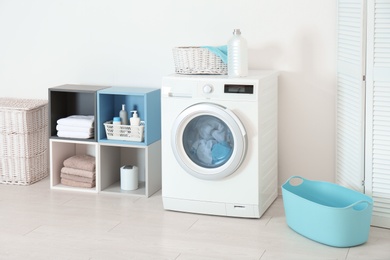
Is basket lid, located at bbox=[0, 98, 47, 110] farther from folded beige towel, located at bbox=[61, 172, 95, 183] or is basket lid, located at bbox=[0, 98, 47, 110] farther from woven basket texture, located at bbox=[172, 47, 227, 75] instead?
woven basket texture, located at bbox=[172, 47, 227, 75]

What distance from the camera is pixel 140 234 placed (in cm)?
364

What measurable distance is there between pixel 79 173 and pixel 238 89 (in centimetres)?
134

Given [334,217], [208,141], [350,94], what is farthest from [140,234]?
[350,94]

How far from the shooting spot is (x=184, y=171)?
3951 mm

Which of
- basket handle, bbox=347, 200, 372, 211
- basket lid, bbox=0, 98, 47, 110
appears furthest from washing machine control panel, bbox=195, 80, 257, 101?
basket lid, bbox=0, 98, 47, 110

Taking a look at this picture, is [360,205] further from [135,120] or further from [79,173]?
[79,173]

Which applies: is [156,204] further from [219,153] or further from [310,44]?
[310,44]

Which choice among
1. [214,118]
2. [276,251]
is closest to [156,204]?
[214,118]

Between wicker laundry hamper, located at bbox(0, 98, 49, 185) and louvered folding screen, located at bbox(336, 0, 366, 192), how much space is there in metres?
1.97

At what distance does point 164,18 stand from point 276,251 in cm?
178

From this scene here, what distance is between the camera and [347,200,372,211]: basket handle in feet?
11.0

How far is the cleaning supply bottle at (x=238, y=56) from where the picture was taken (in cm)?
386

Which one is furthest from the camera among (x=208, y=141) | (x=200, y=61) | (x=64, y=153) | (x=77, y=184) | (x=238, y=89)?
(x=64, y=153)

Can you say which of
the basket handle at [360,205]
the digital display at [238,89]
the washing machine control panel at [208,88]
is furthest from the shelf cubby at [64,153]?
the basket handle at [360,205]
